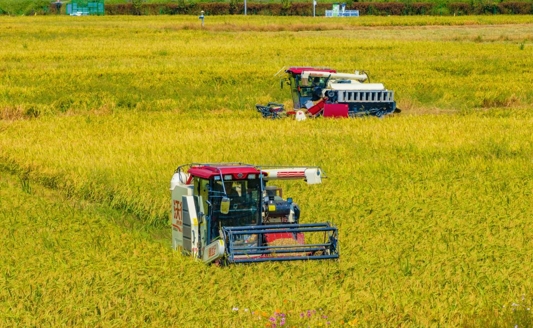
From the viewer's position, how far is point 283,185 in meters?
16.2

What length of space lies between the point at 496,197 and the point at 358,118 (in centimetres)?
1142

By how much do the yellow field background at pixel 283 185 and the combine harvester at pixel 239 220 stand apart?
36 centimetres

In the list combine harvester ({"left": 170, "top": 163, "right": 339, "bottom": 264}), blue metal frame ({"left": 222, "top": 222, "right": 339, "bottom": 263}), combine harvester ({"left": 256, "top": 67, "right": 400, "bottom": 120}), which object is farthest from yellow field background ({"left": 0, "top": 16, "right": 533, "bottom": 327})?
combine harvester ({"left": 256, "top": 67, "right": 400, "bottom": 120})

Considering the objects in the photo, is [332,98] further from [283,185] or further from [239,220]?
[239,220]

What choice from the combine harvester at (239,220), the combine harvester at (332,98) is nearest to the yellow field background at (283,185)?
the combine harvester at (239,220)

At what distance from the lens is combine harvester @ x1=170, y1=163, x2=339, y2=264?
11.3m

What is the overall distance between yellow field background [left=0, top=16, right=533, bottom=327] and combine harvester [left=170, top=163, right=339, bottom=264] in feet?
1.17

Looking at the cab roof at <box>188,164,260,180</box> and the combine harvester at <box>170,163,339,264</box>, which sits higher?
the cab roof at <box>188,164,260,180</box>

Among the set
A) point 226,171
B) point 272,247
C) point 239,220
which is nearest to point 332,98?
point 239,220

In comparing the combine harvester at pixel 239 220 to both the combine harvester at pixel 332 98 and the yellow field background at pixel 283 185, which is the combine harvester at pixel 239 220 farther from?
the combine harvester at pixel 332 98

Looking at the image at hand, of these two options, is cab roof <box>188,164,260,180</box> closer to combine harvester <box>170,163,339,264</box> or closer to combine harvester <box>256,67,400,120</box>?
combine harvester <box>170,163,339,264</box>

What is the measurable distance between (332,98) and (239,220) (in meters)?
15.4

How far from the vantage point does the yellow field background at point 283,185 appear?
9.46m

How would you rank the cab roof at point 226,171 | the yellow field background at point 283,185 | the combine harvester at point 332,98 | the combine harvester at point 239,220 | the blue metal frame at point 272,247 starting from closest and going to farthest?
the yellow field background at point 283,185
the blue metal frame at point 272,247
the combine harvester at point 239,220
the cab roof at point 226,171
the combine harvester at point 332,98
